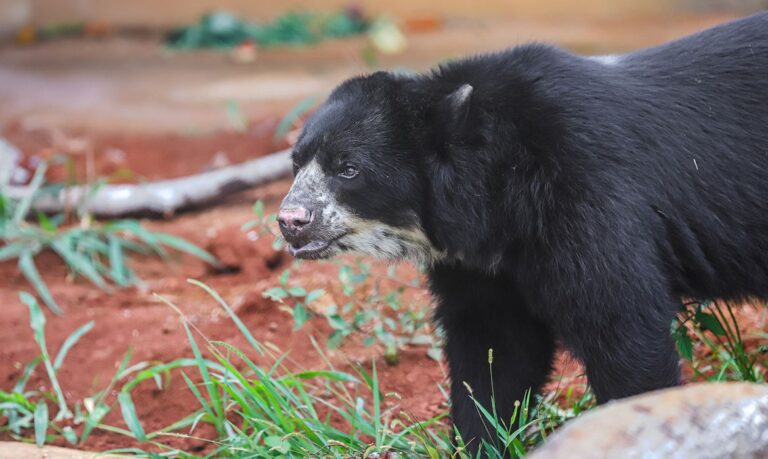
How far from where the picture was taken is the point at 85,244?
233 inches

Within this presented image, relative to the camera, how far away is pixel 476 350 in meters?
3.76

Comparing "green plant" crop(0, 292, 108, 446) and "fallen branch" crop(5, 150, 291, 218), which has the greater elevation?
"fallen branch" crop(5, 150, 291, 218)

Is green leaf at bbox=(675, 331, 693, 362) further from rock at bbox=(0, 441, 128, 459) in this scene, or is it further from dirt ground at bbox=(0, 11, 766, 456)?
rock at bbox=(0, 441, 128, 459)

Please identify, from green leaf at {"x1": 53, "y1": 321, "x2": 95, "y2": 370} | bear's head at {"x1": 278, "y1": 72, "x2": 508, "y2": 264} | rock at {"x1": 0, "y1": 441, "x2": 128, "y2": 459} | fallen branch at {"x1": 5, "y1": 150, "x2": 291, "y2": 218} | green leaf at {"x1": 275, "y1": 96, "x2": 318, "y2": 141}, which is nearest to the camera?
bear's head at {"x1": 278, "y1": 72, "x2": 508, "y2": 264}

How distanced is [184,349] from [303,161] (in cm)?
141

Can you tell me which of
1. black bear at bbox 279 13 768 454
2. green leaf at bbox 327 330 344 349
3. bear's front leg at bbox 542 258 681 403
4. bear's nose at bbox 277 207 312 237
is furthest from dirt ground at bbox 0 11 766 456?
bear's nose at bbox 277 207 312 237

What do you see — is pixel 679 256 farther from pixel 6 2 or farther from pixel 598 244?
pixel 6 2

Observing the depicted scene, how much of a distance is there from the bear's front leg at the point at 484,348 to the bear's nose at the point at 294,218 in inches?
20.9

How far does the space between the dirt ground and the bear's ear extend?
1140mm

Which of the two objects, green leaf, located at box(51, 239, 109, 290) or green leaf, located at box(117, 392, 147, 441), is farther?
green leaf, located at box(51, 239, 109, 290)

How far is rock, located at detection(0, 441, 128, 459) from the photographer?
390 cm

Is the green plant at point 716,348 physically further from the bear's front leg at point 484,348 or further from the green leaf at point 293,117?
the green leaf at point 293,117

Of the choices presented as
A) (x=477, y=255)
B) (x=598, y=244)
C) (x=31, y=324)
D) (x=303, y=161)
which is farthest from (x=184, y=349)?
(x=598, y=244)

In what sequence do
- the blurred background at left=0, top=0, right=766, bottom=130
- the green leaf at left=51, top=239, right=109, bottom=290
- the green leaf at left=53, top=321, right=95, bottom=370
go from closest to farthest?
the green leaf at left=53, top=321, right=95, bottom=370 < the green leaf at left=51, top=239, right=109, bottom=290 < the blurred background at left=0, top=0, right=766, bottom=130
